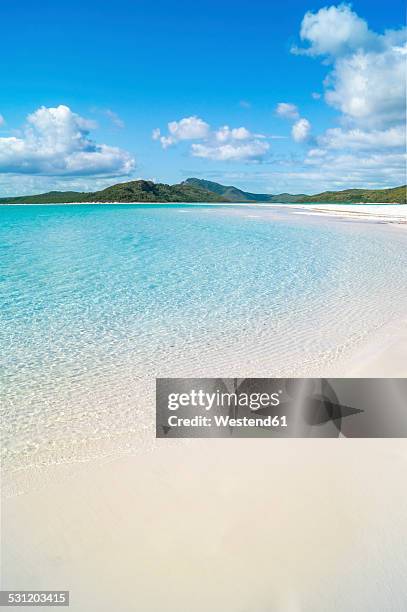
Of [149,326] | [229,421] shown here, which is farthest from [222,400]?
[149,326]

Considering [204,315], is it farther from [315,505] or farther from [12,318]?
[315,505]

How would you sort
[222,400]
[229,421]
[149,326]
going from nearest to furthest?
[229,421], [222,400], [149,326]

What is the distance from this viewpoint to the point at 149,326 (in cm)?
860

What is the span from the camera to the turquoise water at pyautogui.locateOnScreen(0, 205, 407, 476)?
553 centimetres

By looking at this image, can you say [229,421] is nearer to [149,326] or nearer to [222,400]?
[222,400]

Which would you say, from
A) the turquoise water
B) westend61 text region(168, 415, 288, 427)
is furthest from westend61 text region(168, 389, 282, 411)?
the turquoise water

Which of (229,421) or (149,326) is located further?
(149,326)

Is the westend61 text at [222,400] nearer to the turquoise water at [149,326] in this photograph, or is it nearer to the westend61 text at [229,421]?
the westend61 text at [229,421]

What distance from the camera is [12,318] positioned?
29.7 ft

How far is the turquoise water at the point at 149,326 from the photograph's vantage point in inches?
218

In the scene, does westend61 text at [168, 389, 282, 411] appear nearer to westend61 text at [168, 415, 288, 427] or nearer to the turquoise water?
A: westend61 text at [168, 415, 288, 427]

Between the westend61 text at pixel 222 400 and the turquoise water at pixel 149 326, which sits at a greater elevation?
the turquoise water at pixel 149 326

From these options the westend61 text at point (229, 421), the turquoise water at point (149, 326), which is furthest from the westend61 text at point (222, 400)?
the turquoise water at point (149, 326)

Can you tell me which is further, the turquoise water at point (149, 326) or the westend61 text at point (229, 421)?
the turquoise water at point (149, 326)
